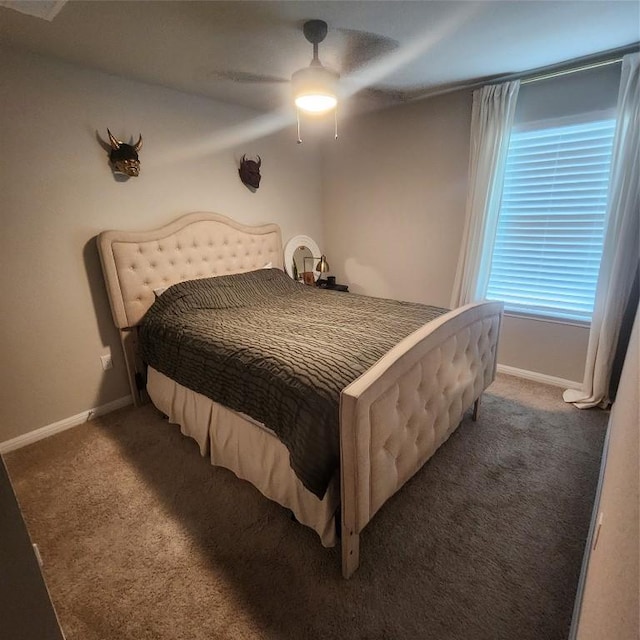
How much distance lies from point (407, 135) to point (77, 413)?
3.54 meters

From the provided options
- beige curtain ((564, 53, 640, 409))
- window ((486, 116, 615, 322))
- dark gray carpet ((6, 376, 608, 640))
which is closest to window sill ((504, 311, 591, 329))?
window ((486, 116, 615, 322))

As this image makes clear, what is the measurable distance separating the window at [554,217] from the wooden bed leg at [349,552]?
2.34 meters

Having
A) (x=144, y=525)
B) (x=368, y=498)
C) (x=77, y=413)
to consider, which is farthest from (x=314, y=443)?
(x=77, y=413)

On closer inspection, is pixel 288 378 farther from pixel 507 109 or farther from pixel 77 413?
pixel 507 109

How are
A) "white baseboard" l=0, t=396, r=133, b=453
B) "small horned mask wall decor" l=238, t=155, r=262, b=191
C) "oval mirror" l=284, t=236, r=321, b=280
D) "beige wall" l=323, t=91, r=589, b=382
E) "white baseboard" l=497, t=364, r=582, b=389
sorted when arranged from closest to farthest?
1. "white baseboard" l=0, t=396, r=133, b=453
2. "white baseboard" l=497, t=364, r=582, b=389
3. "beige wall" l=323, t=91, r=589, b=382
4. "small horned mask wall decor" l=238, t=155, r=262, b=191
5. "oval mirror" l=284, t=236, r=321, b=280

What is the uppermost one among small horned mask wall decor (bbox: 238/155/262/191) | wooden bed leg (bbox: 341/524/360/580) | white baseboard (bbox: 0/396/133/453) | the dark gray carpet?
small horned mask wall decor (bbox: 238/155/262/191)

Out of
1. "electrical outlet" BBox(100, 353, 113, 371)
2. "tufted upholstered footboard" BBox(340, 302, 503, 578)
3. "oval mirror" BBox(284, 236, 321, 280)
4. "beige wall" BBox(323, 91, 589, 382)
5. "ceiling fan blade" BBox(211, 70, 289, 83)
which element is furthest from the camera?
"oval mirror" BBox(284, 236, 321, 280)

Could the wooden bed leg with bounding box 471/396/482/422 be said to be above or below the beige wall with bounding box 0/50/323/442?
below

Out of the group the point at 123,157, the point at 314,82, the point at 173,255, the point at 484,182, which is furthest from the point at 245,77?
the point at 484,182

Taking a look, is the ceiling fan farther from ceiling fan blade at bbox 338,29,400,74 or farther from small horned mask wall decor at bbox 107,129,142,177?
small horned mask wall decor at bbox 107,129,142,177

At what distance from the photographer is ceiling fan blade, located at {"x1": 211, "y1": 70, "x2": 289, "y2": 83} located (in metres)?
2.29

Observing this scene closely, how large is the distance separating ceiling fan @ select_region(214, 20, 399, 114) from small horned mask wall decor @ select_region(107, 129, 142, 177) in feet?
3.99

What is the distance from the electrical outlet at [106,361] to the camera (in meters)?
2.51

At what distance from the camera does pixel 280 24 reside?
1.72 m
